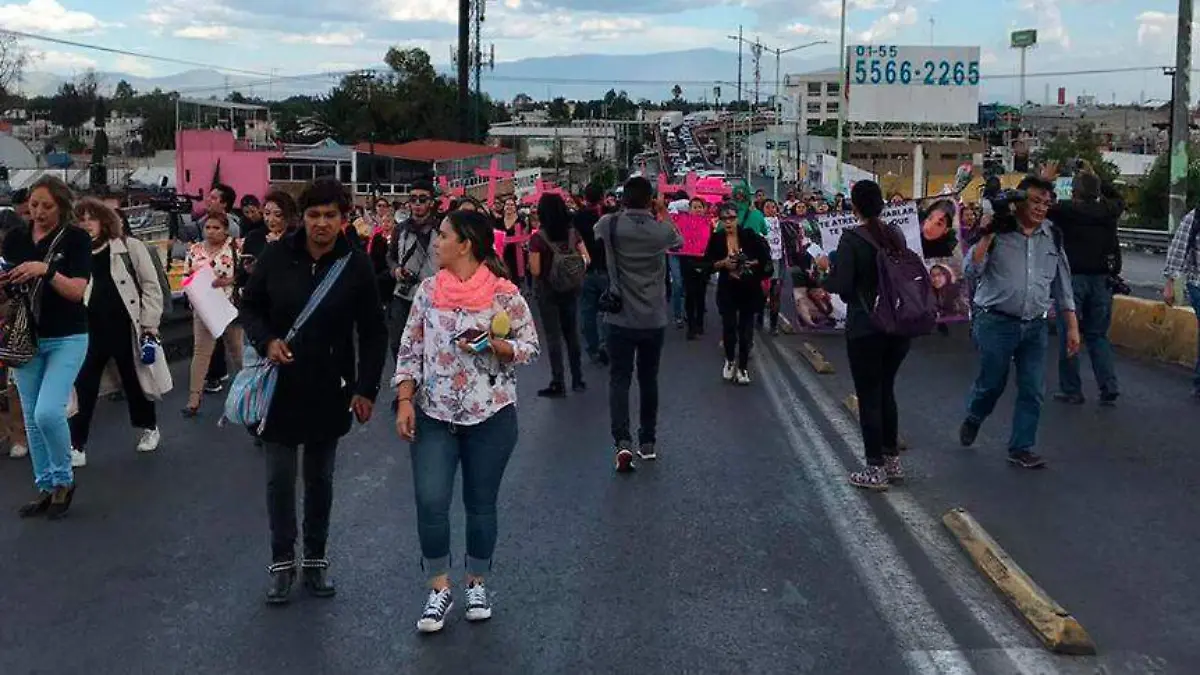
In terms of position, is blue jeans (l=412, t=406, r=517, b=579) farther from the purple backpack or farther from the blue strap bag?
the purple backpack

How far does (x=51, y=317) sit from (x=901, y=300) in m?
4.69

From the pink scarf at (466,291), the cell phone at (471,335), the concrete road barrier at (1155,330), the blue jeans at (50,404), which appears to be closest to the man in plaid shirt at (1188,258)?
the concrete road barrier at (1155,330)

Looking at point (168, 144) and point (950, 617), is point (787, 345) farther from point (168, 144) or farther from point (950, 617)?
point (168, 144)

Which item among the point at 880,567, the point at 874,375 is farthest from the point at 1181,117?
the point at 880,567

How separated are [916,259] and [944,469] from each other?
147 cm

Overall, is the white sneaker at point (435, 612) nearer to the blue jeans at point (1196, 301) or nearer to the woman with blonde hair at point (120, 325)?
the woman with blonde hair at point (120, 325)

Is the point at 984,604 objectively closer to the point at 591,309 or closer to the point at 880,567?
the point at 880,567

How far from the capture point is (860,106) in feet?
145

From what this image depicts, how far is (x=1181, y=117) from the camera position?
575 inches

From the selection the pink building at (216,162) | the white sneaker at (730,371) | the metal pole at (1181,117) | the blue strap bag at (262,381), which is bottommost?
the white sneaker at (730,371)

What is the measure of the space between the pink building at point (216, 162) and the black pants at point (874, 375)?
66.7 metres

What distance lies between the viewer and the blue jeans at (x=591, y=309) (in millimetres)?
12641

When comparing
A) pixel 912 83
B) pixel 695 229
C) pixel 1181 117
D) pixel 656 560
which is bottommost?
pixel 656 560

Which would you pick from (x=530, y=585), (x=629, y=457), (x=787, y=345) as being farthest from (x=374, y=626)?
(x=787, y=345)
